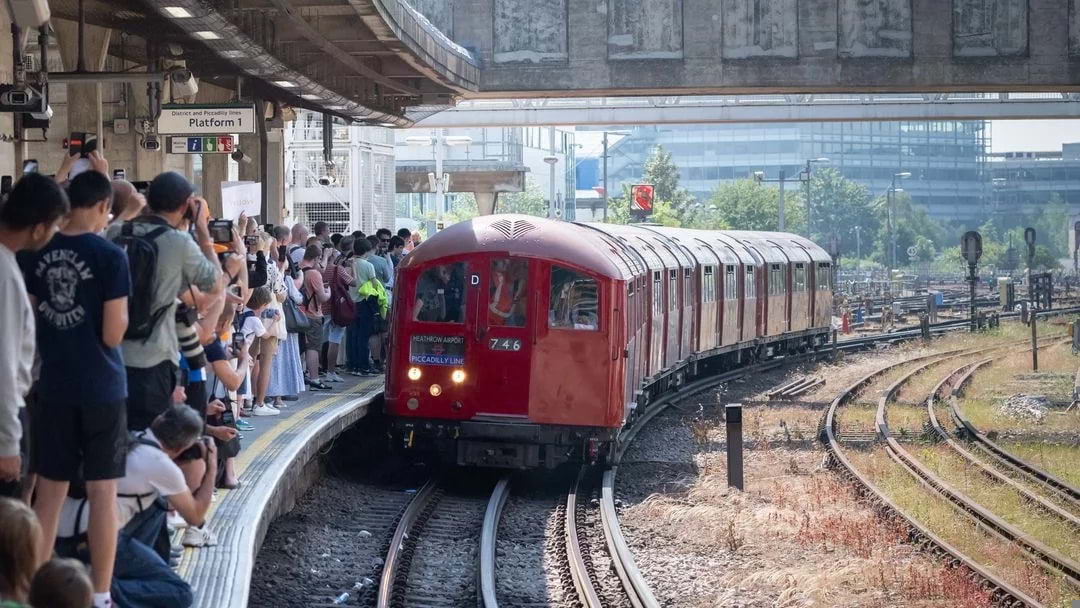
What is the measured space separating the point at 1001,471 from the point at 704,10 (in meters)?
10.8

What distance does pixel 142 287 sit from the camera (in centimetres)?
661

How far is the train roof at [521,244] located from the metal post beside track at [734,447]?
1681 mm

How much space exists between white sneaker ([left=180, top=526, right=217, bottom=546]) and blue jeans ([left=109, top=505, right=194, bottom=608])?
1.47m

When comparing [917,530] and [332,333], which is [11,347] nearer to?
[917,530]

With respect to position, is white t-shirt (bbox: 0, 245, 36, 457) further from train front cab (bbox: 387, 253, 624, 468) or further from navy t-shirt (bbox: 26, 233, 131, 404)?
train front cab (bbox: 387, 253, 624, 468)

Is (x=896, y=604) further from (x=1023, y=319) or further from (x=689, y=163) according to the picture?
(x=689, y=163)

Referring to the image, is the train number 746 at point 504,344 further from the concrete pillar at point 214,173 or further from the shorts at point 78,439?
the concrete pillar at point 214,173

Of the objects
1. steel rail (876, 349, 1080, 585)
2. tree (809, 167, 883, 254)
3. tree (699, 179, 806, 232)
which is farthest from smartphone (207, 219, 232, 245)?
Answer: tree (809, 167, 883, 254)

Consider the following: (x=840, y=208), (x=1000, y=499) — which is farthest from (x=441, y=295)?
(x=840, y=208)

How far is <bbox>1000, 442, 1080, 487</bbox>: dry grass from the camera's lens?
1518cm

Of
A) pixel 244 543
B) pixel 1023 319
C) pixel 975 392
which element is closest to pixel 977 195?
pixel 1023 319

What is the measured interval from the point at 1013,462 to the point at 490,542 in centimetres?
738

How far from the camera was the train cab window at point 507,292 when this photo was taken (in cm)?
Result: 1341

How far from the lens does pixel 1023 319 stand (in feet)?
144
